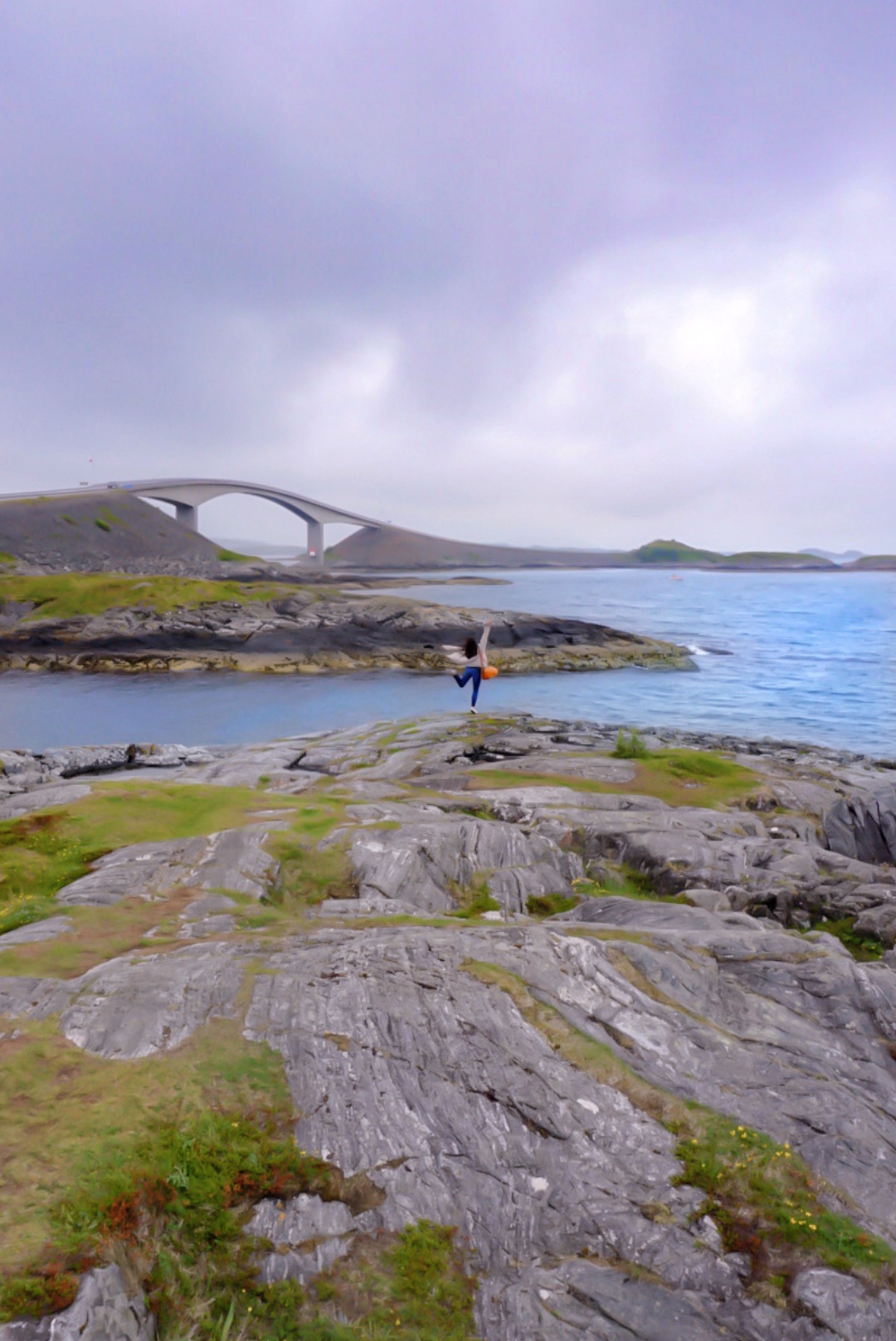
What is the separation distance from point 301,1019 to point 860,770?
2664 cm

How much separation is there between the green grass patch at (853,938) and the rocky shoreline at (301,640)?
166 feet

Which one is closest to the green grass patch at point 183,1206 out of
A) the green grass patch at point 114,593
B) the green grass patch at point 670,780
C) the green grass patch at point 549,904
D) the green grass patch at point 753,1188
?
the green grass patch at point 753,1188

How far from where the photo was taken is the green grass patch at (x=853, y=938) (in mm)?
14359

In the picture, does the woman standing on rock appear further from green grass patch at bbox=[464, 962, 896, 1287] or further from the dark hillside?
the dark hillside

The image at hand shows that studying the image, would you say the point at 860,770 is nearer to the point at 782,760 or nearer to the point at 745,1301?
the point at 782,760

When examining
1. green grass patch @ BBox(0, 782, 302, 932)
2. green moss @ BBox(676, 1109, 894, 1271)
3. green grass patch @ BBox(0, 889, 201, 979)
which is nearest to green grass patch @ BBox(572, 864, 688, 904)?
green grass patch @ BBox(0, 782, 302, 932)

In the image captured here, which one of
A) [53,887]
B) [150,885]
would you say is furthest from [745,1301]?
[53,887]

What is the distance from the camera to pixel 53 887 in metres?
13.4

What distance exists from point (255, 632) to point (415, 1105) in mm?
63527

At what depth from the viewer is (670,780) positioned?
2362cm

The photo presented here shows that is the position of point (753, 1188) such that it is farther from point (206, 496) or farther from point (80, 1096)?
point (206, 496)

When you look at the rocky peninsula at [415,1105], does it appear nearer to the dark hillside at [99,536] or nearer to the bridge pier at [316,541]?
the dark hillside at [99,536]

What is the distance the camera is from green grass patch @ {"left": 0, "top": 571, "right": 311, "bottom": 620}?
2729 inches

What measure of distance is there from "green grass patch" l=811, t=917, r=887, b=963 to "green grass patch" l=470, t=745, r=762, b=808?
20.5 feet
